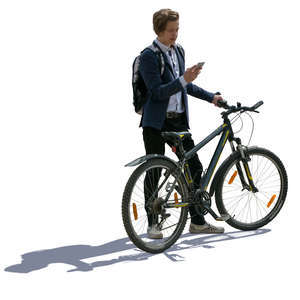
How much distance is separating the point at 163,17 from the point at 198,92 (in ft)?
3.31

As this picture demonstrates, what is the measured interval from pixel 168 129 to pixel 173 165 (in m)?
0.56

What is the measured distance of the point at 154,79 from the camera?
614cm

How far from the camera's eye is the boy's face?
20.3 feet

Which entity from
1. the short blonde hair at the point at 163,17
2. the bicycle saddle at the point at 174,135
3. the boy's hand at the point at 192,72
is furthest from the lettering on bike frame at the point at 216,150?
the short blonde hair at the point at 163,17

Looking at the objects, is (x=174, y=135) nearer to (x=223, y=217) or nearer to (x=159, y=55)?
(x=159, y=55)

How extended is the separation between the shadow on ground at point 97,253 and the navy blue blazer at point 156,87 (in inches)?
50.6

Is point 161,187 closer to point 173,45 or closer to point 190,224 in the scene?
point 190,224

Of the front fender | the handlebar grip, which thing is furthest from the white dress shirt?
the handlebar grip

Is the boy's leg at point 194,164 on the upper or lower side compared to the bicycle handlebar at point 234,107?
lower

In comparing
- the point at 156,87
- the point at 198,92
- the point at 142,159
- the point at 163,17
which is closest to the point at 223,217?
the point at 142,159

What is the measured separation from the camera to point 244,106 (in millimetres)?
6539

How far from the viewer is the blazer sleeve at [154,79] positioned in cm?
605

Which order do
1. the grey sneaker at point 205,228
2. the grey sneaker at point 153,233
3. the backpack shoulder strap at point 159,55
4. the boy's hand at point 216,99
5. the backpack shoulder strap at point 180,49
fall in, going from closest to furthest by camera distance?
1. the backpack shoulder strap at point 159,55
2. the grey sneaker at point 153,233
3. the backpack shoulder strap at point 180,49
4. the boy's hand at point 216,99
5. the grey sneaker at point 205,228

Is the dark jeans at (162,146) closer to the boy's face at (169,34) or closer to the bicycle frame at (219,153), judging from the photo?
the bicycle frame at (219,153)
